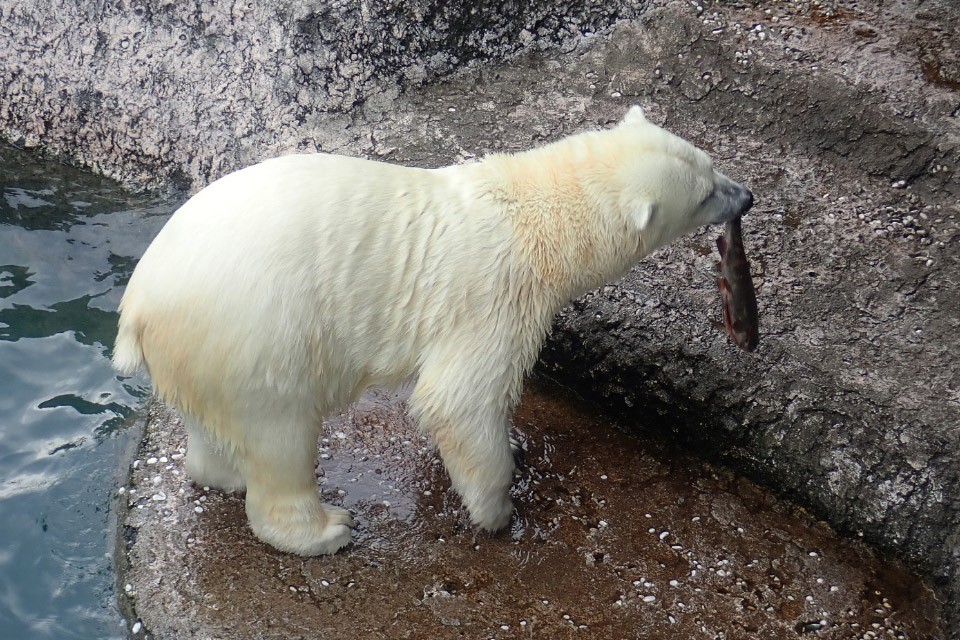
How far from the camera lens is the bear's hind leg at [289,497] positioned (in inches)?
107

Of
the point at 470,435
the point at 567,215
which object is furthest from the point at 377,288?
the point at 567,215

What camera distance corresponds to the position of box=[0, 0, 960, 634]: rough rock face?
3314 millimetres

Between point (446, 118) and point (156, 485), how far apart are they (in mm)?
2422

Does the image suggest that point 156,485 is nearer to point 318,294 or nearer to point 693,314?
point 318,294

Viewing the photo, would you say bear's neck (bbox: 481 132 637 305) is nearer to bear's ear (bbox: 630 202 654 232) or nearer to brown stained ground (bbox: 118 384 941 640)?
bear's ear (bbox: 630 202 654 232)

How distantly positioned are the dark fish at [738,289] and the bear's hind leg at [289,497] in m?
1.60

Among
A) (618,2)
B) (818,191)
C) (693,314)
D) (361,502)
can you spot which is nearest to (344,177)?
(361,502)

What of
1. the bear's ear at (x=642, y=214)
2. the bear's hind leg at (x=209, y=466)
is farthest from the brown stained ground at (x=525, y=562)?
the bear's ear at (x=642, y=214)

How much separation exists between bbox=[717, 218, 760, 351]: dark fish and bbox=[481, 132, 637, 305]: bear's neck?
1.49ft

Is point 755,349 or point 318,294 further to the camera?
point 755,349

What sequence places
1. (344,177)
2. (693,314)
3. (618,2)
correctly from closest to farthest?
(344,177), (693,314), (618,2)

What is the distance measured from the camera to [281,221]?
8.45ft

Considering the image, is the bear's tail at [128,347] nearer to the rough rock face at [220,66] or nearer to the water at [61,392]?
the water at [61,392]

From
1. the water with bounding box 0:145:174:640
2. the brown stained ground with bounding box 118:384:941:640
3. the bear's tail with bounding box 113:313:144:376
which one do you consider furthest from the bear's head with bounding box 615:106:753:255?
the water with bounding box 0:145:174:640
